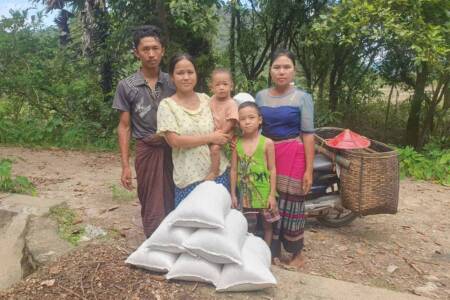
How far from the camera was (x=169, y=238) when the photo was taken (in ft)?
7.93

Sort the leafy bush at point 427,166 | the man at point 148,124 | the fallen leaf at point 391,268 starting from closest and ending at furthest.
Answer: the man at point 148,124 < the fallen leaf at point 391,268 < the leafy bush at point 427,166

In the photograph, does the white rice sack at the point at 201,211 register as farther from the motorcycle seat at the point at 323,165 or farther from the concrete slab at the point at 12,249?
the concrete slab at the point at 12,249

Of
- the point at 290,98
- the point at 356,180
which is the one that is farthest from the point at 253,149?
the point at 356,180

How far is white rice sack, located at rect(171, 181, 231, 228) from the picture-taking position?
2.37 m

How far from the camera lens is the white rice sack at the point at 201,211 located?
7.76 ft

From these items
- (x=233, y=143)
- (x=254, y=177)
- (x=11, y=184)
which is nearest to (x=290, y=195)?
(x=254, y=177)

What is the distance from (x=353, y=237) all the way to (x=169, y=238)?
242cm

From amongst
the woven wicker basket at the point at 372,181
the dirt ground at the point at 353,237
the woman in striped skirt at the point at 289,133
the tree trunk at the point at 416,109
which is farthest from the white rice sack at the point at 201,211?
the tree trunk at the point at 416,109

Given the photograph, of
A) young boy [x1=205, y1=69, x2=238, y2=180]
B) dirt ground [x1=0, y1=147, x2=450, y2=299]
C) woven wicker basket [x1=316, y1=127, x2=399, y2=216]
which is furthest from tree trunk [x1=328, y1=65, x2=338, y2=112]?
young boy [x1=205, y1=69, x2=238, y2=180]

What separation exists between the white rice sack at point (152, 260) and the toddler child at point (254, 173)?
2.73ft

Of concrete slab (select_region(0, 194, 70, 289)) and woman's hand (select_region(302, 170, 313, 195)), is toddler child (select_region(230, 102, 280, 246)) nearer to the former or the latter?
woman's hand (select_region(302, 170, 313, 195))

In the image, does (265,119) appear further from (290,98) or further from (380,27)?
(380,27)

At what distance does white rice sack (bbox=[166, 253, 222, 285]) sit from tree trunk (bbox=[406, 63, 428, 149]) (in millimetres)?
6249

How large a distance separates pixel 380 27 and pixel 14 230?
16.8 ft
